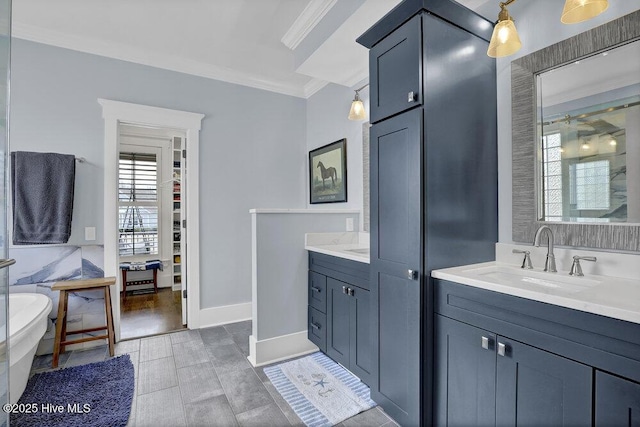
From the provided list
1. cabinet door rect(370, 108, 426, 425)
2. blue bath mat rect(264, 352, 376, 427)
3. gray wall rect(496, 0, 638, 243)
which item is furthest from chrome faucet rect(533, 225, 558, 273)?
blue bath mat rect(264, 352, 376, 427)

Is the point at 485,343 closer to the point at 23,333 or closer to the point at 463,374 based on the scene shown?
the point at 463,374

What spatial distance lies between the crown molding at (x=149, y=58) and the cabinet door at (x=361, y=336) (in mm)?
2678

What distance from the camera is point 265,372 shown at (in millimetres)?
2332

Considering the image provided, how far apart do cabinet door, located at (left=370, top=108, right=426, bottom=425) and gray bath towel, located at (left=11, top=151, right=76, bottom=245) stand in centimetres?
257

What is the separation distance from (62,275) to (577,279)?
3.64m

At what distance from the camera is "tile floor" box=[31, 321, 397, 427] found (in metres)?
1.81

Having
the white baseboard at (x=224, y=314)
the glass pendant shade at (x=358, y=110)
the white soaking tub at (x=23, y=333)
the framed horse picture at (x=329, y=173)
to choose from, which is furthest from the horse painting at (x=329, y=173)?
the white soaking tub at (x=23, y=333)

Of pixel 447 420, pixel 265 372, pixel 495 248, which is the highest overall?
pixel 495 248

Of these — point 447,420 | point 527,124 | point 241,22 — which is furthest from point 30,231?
point 527,124

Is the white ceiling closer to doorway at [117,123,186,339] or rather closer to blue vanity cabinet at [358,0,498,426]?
blue vanity cabinet at [358,0,498,426]

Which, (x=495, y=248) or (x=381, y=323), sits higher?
(x=495, y=248)

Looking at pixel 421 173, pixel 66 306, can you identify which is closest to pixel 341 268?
pixel 421 173

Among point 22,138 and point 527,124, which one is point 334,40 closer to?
point 527,124

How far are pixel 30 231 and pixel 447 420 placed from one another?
325 cm
